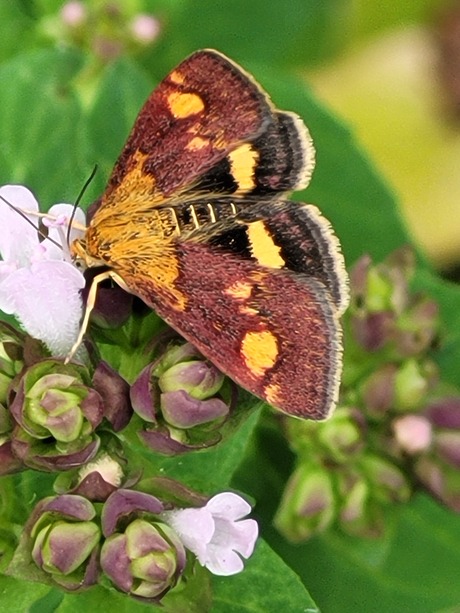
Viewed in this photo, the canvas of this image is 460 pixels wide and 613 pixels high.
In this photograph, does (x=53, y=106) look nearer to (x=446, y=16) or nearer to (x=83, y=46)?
(x=83, y=46)

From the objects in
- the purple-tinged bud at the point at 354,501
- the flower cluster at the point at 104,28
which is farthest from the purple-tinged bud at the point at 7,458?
the flower cluster at the point at 104,28

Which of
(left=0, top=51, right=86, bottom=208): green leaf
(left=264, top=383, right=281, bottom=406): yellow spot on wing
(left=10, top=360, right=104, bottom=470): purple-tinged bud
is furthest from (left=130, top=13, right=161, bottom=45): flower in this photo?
(left=264, top=383, right=281, bottom=406): yellow spot on wing

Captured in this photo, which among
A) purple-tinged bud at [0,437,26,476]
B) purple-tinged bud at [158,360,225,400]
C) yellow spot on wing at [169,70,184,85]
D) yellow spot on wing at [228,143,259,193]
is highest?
yellow spot on wing at [169,70,184,85]

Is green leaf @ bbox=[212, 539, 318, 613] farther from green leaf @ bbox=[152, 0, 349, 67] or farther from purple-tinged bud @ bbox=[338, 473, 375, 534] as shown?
green leaf @ bbox=[152, 0, 349, 67]

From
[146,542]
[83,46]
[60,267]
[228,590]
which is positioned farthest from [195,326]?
[83,46]

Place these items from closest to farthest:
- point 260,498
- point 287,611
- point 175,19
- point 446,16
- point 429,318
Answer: point 287,611
point 429,318
point 260,498
point 175,19
point 446,16
